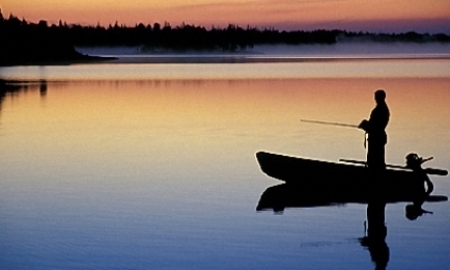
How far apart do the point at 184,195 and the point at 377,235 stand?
3.76m

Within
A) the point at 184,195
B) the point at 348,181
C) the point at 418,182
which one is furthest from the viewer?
the point at 184,195

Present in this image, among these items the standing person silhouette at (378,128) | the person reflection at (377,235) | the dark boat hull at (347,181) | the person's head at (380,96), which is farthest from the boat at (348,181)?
the person's head at (380,96)

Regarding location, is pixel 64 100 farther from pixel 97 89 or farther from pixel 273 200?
pixel 273 200

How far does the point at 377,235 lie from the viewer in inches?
435

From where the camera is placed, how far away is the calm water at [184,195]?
388 inches

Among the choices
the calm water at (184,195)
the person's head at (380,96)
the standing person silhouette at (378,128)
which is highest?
the person's head at (380,96)

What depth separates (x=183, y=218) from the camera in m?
11.9

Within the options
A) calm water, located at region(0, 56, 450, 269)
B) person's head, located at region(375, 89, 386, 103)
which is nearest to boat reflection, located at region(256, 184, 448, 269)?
calm water, located at region(0, 56, 450, 269)

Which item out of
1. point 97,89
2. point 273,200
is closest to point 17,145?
point 273,200

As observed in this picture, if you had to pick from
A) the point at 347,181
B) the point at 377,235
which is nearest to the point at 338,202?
the point at 347,181

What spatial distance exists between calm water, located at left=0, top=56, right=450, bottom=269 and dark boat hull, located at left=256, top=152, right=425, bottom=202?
0.60m

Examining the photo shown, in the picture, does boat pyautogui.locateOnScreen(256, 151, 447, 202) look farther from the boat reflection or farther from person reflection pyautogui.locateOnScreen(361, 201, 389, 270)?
person reflection pyautogui.locateOnScreen(361, 201, 389, 270)

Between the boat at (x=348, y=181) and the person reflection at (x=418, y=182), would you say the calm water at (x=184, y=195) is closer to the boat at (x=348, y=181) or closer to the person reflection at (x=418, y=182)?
the person reflection at (x=418, y=182)

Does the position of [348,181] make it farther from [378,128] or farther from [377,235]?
[377,235]
